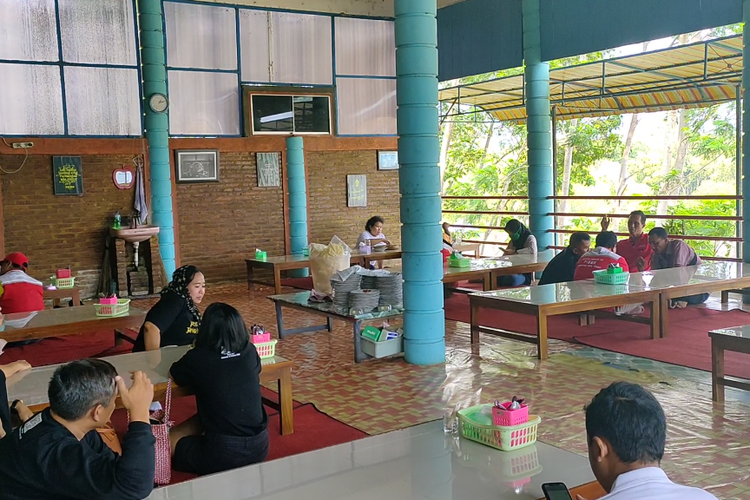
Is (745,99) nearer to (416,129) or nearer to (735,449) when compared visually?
(416,129)

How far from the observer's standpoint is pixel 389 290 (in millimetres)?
6680

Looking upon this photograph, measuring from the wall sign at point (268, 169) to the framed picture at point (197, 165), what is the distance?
743 millimetres

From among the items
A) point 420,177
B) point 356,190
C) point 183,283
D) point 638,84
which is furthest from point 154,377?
point 356,190

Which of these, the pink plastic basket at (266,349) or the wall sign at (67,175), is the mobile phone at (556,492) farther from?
the wall sign at (67,175)

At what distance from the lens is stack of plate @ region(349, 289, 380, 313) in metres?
6.41

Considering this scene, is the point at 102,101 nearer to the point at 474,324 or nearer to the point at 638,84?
the point at 474,324

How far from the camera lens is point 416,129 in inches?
→ 240

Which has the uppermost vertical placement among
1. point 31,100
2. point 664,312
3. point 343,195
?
point 31,100

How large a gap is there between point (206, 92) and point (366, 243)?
11.7ft

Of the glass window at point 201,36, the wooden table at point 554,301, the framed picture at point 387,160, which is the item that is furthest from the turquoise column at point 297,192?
the wooden table at point 554,301

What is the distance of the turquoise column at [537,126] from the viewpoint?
1081 cm

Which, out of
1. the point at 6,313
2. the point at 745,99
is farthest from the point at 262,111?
the point at 745,99

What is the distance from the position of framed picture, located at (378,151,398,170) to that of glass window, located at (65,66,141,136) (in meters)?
4.29

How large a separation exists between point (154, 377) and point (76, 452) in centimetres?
164
